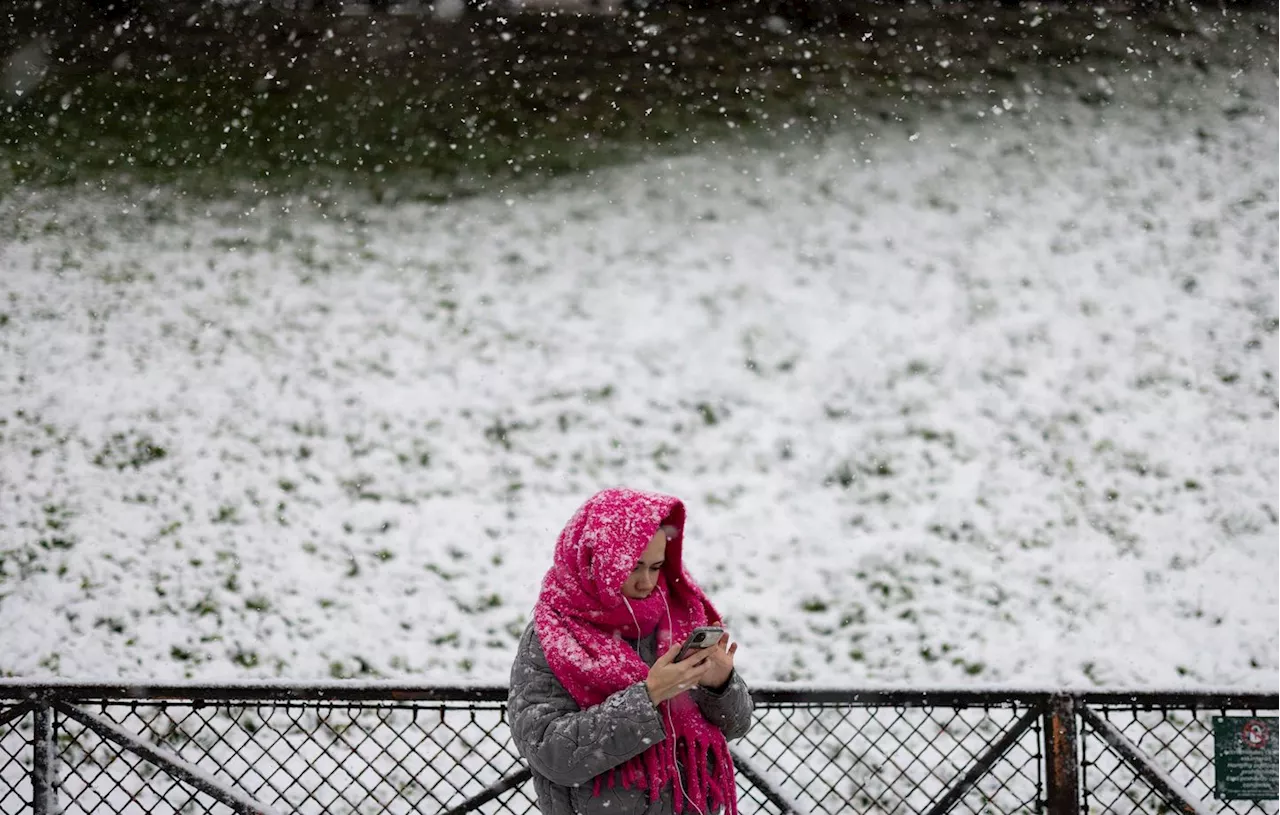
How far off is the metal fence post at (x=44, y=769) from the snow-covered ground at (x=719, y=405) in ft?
6.53

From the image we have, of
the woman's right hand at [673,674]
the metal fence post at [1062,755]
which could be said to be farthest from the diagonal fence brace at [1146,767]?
the woman's right hand at [673,674]

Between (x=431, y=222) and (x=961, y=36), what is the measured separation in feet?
11.2

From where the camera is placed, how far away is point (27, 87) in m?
6.14

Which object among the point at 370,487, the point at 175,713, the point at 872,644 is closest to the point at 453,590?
the point at 370,487

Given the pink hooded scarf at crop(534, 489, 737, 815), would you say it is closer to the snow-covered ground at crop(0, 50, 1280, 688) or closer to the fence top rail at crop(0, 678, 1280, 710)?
the fence top rail at crop(0, 678, 1280, 710)

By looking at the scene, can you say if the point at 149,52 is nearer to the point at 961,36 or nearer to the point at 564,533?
the point at 961,36

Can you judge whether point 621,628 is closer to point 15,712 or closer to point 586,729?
point 586,729

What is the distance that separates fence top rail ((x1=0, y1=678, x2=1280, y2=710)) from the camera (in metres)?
2.34

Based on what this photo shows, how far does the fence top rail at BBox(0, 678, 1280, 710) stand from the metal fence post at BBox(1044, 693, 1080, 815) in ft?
0.08

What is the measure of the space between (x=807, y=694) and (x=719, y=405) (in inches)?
114

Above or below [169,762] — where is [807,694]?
above

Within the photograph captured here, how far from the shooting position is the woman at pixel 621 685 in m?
1.56

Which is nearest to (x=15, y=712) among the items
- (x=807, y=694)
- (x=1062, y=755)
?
(x=807, y=694)

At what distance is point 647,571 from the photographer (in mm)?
1648
